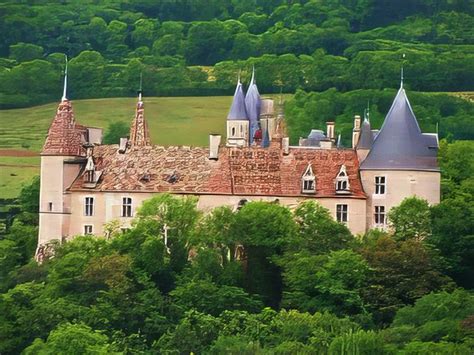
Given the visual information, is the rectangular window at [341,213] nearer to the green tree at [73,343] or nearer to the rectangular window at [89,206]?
the rectangular window at [89,206]

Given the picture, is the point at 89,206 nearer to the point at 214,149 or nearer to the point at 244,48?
the point at 214,149

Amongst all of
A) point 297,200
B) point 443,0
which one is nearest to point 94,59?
point 443,0

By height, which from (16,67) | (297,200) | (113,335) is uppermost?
(16,67)

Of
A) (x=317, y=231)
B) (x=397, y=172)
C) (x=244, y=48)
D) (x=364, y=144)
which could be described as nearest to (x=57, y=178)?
(x=317, y=231)

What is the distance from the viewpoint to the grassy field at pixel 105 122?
95312mm

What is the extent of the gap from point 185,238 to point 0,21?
61.6m

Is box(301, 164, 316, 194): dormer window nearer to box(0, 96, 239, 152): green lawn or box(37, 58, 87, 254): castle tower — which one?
box(37, 58, 87, 254): castle tower

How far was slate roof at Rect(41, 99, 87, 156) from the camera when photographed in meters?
67.7

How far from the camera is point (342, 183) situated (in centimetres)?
6519

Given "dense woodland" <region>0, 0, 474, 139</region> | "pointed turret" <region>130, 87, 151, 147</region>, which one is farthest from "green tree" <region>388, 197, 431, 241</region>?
"dense woodland" <region>0, 0, 474, 139</region>

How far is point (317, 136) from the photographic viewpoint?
82000 mm

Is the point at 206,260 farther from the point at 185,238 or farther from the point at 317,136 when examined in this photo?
the point at 317,136

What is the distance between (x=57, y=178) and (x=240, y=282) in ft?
25.7

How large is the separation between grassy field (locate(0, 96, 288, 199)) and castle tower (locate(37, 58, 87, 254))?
24.1 meters
